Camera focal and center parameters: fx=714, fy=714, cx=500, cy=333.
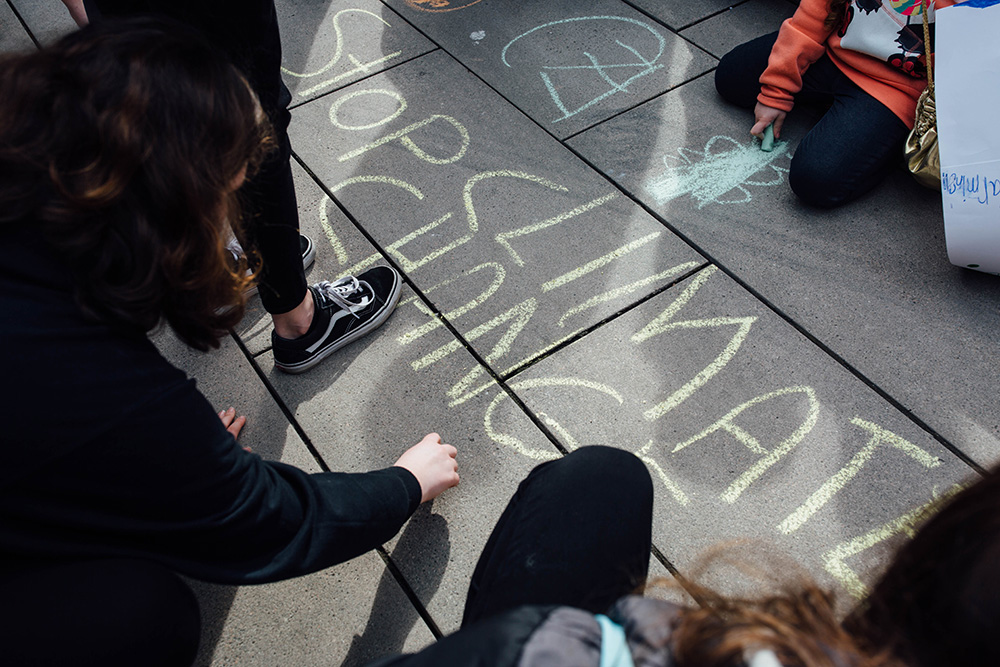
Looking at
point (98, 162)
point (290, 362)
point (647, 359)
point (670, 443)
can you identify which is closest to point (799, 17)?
point (647, 359)

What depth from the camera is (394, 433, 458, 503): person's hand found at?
1.70 meters

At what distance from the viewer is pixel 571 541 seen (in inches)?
47.5

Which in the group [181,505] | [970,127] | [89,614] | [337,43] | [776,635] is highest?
[776,635]

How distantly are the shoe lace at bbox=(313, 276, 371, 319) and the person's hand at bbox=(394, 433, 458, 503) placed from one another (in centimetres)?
54

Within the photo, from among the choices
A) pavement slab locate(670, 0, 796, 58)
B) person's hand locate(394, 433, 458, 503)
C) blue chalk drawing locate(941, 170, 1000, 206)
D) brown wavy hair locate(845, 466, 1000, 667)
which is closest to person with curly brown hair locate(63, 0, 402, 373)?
person's hand locate(394, 433, 458, 503)

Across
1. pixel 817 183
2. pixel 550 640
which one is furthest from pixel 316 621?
pixel 817 183

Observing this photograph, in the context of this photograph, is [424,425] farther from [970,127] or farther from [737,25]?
[737,25]

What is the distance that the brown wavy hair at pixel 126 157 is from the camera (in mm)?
985

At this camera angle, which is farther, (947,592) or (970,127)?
(970,127)

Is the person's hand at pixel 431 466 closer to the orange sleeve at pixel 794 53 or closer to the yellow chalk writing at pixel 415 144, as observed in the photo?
the yellow chalk writing at pixel 415 144

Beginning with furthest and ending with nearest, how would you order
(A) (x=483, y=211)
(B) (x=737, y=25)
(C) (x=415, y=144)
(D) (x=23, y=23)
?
(D) (x=23, y=23) → (B) (x=737, y=25) → (C) (x=415, y=144) → (A) (x=483, y=211)

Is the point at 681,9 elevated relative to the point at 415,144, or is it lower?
elevated

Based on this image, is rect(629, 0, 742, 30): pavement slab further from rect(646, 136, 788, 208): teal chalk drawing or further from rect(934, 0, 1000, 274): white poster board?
rect(934, 0, 1000, 274): white poster board

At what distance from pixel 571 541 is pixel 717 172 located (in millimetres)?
1791
